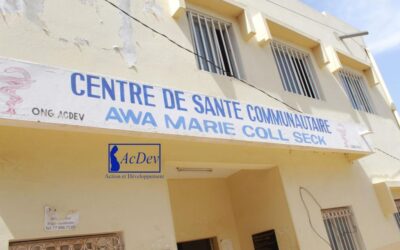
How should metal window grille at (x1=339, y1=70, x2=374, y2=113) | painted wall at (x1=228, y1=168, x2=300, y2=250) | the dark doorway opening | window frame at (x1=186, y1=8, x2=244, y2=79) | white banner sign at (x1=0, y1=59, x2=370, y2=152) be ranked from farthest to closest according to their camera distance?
metal window grille at (x1=339, y1=70, x2=374, y2=113), the dark doorway opening, window frame at (x1=186, y1=8, x2=244, y2=79), painted wall at (x1=228, y1=168, x2=300, y2=250), white banner sign at (x1=0, y1=59, x2=370, y2=152)

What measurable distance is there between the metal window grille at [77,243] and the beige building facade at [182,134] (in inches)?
0.5

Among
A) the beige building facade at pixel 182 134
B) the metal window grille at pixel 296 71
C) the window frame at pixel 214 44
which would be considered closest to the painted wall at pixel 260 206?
the beige building facade at pixel 182 134

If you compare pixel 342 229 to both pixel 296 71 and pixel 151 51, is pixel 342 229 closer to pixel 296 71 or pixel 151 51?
pixel 296 71

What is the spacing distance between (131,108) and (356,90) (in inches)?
302

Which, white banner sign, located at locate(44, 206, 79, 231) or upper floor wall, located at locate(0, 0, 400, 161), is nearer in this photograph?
white banner sign, located at locate(44, 206, 79, 231)

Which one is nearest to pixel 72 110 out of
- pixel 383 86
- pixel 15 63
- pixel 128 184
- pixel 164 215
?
pixel 15 63

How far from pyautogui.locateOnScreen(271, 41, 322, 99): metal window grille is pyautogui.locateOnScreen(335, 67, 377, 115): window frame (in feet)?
3.62

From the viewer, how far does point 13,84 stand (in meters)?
3.14

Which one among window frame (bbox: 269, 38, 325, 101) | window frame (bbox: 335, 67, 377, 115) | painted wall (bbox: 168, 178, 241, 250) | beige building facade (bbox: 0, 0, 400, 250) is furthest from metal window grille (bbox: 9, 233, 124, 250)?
window frame (bbox: 335, 67, 377, 115)

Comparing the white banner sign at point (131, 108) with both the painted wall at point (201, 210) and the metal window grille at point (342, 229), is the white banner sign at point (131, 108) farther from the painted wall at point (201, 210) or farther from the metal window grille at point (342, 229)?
the painted wall at point (201, 210)

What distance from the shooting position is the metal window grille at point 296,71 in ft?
24.5

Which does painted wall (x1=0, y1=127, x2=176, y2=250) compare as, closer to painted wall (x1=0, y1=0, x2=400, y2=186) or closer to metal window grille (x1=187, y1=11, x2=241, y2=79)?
painted wall (x1=0, y1=0, x2=400, y2=186)

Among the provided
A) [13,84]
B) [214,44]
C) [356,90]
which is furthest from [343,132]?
[13,84]

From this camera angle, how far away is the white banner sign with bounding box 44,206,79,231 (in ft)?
11.3
